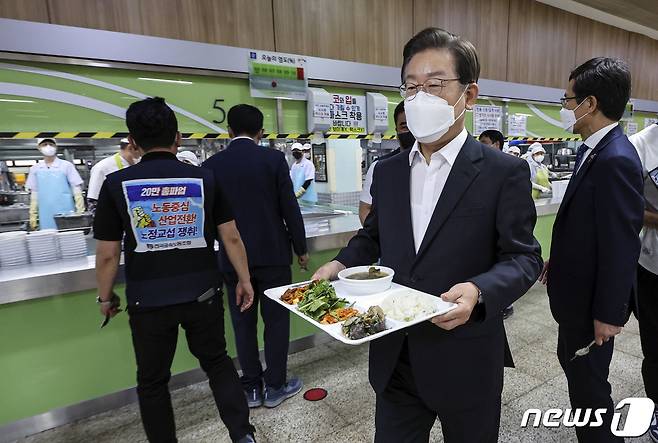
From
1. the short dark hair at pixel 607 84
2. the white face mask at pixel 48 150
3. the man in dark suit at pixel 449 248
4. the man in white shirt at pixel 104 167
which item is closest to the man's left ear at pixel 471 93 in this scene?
the man in dark suit at pixel 449 248

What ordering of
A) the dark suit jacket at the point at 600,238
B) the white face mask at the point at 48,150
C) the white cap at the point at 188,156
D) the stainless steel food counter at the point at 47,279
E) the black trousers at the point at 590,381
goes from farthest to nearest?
the white face mask at the point at 48,150
the white cap at the point at 188,156
the stainless steel food counter at the point at 47,279
the black trousers at the point at 590,381
the dark suit jacket at the point at 600,238

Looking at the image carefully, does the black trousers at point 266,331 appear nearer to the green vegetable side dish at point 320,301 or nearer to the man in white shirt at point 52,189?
the green vegetable side dish at point 320,301

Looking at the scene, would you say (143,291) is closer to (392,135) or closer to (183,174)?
(183,174)

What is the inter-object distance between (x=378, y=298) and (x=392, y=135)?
2998 mm

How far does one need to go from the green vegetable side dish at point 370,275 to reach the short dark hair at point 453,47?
0.60m

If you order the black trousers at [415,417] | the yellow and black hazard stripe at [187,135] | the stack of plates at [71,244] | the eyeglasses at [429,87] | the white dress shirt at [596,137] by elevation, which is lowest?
the black trousers at [415,417]

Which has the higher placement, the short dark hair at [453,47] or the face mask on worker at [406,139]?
the short dark hair at [453,47]

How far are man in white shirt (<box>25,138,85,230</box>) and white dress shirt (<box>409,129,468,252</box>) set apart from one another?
378cm

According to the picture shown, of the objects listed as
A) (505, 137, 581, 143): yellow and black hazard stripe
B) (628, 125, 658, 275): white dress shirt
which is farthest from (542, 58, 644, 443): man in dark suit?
(505, 137, 581, 143): yellow and black hazard stripe

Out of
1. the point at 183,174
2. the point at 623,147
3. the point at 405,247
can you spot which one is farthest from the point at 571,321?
the point at 183,174

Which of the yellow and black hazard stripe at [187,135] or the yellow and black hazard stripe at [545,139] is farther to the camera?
the yellow and black hazard stripe at [545,139]

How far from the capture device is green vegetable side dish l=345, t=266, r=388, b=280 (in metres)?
1.23

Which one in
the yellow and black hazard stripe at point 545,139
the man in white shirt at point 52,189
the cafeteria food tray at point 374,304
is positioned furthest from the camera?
the yellow and black hazard stripe at point 545,139

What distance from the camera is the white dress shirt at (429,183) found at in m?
1.13
